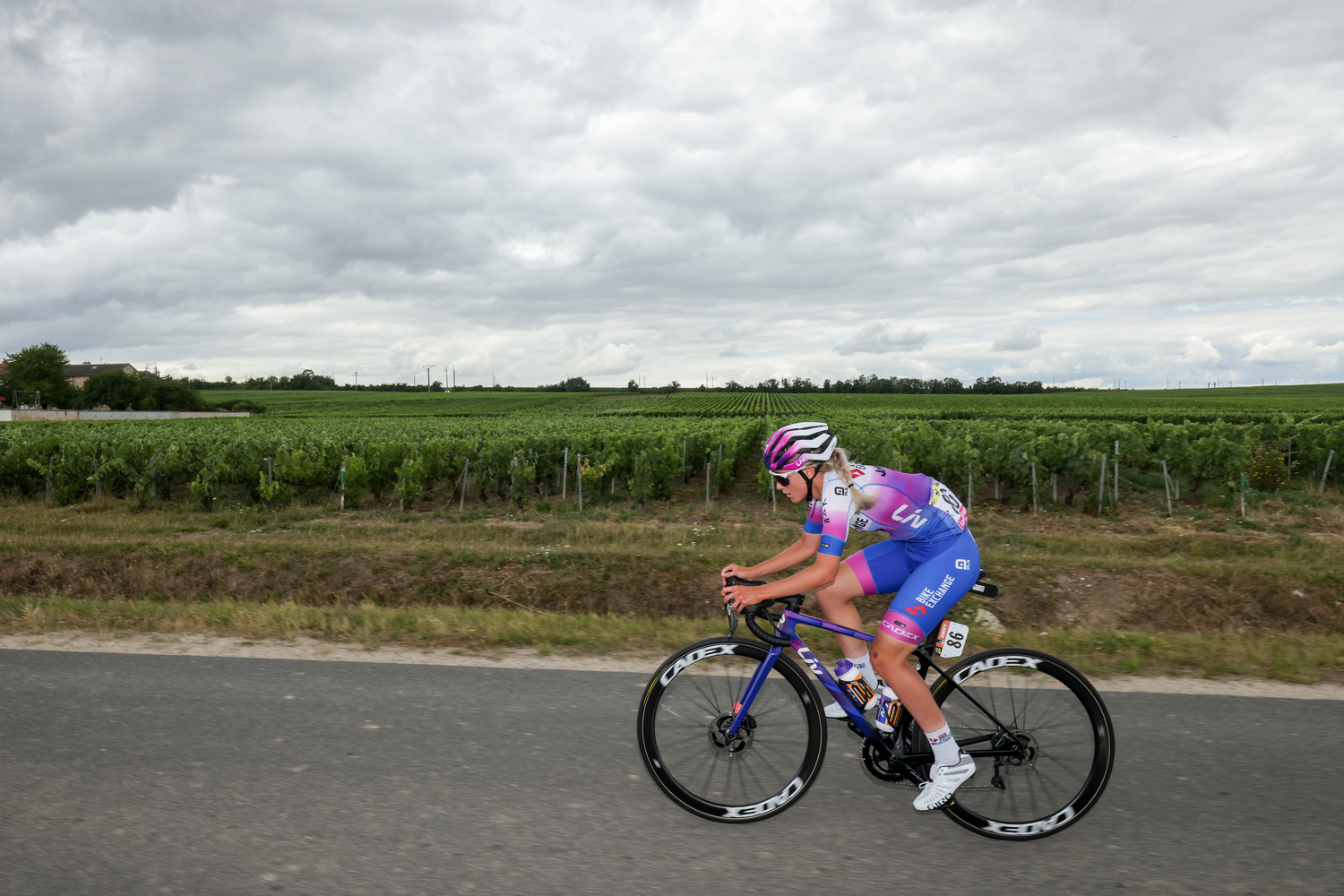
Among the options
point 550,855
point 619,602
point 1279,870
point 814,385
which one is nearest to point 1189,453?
point 619,602

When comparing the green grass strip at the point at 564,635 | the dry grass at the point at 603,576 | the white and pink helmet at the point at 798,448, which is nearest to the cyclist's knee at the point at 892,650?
the white and pink helmet at the point at 798,448

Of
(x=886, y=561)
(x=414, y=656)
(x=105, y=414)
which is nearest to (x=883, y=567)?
(x=886, y=561)

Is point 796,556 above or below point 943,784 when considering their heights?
above

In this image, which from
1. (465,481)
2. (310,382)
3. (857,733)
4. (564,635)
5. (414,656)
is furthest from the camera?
(310,382)

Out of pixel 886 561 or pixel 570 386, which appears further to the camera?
pixel 570 386

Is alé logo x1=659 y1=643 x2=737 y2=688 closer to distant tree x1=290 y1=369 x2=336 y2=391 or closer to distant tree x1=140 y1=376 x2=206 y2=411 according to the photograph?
distant tree x1=140 y1=376 x2=206 y2=411

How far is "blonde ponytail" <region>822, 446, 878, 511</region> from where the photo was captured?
11.3 ft

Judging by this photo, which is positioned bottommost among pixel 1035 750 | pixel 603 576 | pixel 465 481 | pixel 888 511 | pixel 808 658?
pixel 603 576

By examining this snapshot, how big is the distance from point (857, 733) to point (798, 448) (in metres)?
1.26

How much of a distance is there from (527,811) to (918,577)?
195 centimetres

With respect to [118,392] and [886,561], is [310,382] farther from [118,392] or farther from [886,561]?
[886,561]

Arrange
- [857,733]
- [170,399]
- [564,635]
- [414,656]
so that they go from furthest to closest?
[170,399] < [564,635] < [414,656] < [857,733]

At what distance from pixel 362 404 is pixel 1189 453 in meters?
83.6

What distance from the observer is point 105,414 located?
267ft
